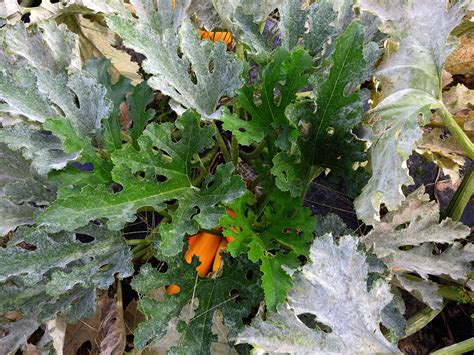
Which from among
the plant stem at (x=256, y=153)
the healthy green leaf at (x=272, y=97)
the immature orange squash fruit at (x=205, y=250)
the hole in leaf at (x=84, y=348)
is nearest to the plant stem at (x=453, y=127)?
the healthy green leaf at (x=272, y=97)

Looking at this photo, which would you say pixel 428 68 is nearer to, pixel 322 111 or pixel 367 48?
pixel 367 48

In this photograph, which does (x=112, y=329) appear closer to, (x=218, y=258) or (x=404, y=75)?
(x=218, y=258)

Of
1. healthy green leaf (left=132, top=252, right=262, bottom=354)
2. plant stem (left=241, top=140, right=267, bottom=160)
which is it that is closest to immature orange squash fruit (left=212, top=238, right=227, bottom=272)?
healthy green leaf (left=132, top=252, right=262, bottom=354)

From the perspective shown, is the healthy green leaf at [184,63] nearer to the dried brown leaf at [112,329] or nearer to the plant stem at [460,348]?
the dried brown leaf at [112,329]

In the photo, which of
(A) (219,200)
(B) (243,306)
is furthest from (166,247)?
(B) (243,306)

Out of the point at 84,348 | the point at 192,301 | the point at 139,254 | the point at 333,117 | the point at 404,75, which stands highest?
the point at 404,75

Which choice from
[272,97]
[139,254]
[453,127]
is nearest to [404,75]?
[453,127]

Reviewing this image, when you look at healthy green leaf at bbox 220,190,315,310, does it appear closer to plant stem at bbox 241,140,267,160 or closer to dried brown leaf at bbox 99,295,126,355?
plant stem at bbox 241,140,267,160
